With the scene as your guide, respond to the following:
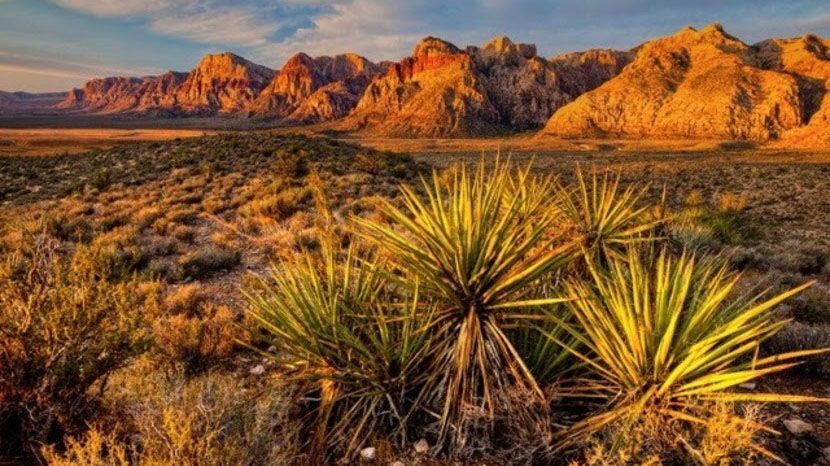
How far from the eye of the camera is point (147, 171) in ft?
87.0

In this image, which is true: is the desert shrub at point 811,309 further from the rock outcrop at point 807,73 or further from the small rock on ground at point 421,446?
the rock outcrop at point 807,73

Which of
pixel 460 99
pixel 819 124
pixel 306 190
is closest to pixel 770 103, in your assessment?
pixel 819 124

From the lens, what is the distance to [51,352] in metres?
3.48

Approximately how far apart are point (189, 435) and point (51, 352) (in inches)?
60.6

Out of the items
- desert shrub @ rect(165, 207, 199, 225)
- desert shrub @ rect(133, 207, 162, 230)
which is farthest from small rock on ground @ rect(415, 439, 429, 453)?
desert shrub @ rect(165, 207, 199, 225)

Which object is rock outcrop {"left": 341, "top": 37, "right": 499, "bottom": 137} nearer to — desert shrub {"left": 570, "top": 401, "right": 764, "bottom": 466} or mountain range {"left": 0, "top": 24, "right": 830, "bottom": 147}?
mountain range {"left": 0, "top": 24, "right": 830, "bottom": 147}

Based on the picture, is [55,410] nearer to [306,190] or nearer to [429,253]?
[429,253]

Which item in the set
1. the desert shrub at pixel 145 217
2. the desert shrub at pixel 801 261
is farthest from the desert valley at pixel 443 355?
the desert shrub at pixel 145 217

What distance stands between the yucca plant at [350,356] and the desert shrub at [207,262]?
223 inches

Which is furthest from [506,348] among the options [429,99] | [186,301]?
[429,99]

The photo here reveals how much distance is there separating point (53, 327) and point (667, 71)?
133984 mm

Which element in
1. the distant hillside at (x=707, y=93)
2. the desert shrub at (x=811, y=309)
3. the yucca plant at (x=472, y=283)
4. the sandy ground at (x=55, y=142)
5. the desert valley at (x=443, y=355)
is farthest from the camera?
the distant hillside at (x=707, y=93)

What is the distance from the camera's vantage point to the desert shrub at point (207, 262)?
915cm

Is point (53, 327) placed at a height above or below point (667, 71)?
below
